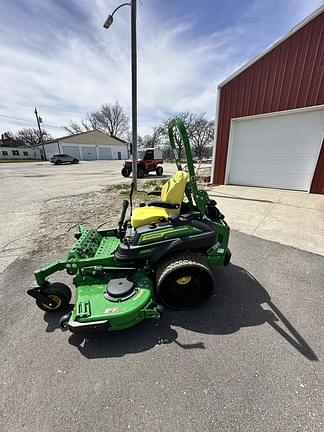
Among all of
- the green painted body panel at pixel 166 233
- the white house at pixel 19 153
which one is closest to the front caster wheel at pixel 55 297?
the green painted body panel at pixel 166 233

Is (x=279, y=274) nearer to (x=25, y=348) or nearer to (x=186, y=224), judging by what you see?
(x=186, y=224)

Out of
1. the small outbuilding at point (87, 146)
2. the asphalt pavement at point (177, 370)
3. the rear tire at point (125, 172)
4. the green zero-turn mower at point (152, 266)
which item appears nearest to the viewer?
the asphalt pavement at point (177, 370)

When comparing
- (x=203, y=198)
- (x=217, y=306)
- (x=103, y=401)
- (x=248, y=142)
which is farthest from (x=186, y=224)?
(x=248, y=142)

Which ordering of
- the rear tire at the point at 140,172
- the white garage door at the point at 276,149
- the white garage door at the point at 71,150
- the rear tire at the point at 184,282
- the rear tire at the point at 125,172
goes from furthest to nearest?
1. the white garage door at the point at 71,150
2. the rear tire at the point at 140,172
3. the rear tire at the point at 125,172
4. the white garage door at the point at 276,149
5. the rear tire at the point at 184,282

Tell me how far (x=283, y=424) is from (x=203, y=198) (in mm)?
1908

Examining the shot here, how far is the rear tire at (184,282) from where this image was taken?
6.72 feet

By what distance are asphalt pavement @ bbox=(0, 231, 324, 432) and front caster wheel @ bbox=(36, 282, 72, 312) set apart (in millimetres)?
106

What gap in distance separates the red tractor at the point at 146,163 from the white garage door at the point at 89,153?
2981cm

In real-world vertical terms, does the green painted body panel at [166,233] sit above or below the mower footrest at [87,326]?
above

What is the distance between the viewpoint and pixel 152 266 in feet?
7.43

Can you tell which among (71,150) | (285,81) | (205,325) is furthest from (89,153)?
(205,325)

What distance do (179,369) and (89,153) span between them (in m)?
44.6

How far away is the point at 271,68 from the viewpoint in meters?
7.02

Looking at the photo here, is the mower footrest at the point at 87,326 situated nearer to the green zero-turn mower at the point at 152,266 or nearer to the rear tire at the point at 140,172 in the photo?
the green zero-turn mower at the point at 152,266
